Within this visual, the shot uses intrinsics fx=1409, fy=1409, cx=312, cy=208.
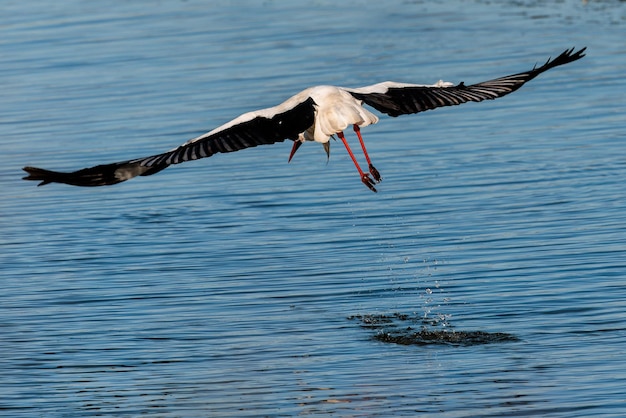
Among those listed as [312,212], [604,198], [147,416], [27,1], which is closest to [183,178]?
[312,212]

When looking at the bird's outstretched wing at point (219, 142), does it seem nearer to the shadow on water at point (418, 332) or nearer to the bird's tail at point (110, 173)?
the bird's tail at point (110, 173)

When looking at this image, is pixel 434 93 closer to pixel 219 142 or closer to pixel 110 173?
pixel 219 142

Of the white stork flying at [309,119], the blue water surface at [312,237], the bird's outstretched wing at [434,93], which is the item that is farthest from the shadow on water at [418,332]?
the bird's outstretched wing at [434,93]

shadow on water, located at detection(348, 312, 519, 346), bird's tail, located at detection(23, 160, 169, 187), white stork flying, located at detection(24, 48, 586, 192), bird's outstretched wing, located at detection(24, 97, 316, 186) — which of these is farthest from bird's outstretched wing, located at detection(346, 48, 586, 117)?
bird's tail, located at detection(23, 160, 169, 187)

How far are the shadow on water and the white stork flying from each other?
4.14 feet

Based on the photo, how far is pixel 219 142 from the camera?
390 inches

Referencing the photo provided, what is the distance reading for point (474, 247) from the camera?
13172 millimetres

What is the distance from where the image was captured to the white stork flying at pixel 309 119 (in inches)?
374

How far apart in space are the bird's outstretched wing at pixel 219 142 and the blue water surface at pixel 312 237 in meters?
1.53

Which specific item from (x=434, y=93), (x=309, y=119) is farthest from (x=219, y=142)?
(x=434, y=93)

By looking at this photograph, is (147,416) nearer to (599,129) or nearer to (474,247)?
(474,247)

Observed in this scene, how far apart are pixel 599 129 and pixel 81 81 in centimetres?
870

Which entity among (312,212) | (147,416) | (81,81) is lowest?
(147,416)

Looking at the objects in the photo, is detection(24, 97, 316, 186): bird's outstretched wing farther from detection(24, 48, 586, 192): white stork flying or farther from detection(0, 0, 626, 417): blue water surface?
detection(0, 0, 626, 417): blue water surface
